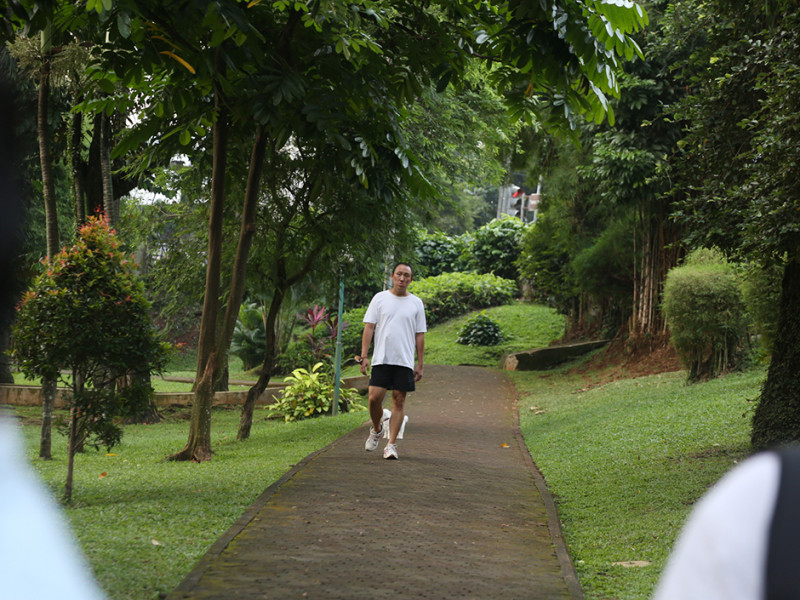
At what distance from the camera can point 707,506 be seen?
78 cm

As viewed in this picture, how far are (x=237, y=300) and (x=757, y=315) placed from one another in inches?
312

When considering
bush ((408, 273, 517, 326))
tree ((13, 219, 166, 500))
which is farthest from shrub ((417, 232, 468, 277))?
tree ((13, 219, 166, 500))

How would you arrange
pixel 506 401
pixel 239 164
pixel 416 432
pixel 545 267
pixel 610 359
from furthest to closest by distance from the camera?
1. pixel 545 267
2. pixel 610 359
3. pixel 506 401
4. pixel 416 432
5. pixel 239 164

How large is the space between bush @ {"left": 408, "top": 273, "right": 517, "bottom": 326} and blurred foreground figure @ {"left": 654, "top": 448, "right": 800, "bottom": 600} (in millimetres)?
30792

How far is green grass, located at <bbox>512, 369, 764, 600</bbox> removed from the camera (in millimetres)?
5887

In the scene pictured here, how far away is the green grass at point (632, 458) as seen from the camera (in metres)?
5.89

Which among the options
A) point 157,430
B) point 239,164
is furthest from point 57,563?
point 157,430

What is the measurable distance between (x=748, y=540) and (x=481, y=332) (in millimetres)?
27047

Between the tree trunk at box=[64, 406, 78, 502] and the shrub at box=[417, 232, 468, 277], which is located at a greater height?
the shrub at box=[417, 232, 468, 277]

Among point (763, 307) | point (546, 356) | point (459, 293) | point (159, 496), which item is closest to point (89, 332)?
point (159, 496)

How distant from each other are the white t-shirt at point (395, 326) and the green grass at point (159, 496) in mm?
1640

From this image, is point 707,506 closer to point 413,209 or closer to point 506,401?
point 413,209

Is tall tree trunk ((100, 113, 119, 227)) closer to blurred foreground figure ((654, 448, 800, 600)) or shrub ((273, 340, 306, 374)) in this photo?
shrub ((273, 340, 306, 374))

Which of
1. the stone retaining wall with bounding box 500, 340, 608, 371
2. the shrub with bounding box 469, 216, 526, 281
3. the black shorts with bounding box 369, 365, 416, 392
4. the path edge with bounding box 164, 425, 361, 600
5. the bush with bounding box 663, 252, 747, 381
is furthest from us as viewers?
the shrub with bounding box 469, 216, 526, 281
